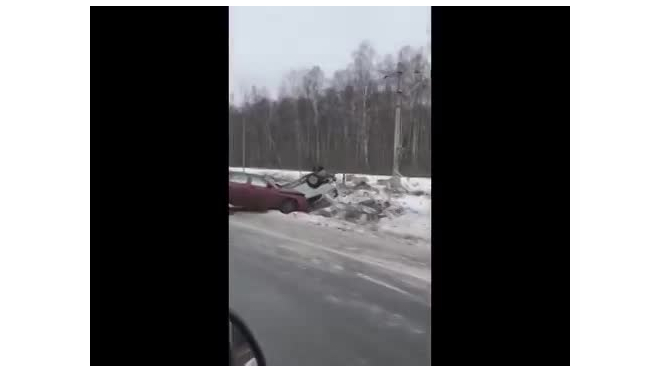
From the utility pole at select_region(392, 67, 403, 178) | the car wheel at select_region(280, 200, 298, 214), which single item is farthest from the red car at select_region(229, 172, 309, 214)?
the utility pole at select_region(392, 67, 403, 178)

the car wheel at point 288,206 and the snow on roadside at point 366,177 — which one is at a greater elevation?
the snow on roadside at point 366,177

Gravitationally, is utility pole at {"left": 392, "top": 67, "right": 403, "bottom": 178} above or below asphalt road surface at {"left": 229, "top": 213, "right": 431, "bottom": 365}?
above

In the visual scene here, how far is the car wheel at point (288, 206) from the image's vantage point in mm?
1849

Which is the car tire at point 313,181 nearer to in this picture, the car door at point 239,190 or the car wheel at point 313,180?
the car wheel at point 313,180

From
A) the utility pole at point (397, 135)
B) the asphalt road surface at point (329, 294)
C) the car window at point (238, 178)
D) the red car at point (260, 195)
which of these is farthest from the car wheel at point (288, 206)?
the utility pole at point (397, 135)

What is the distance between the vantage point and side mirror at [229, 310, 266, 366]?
5.52 feet

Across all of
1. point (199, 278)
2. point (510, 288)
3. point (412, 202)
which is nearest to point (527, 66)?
point (412, 202)

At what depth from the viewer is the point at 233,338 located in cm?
171

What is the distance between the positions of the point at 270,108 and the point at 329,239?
2.64 feet

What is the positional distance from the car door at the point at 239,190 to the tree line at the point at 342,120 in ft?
0.25

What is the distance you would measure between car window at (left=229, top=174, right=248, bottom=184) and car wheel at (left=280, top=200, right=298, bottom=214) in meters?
0.26

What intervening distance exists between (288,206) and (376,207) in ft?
1.65

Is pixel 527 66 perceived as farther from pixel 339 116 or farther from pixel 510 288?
pixel 510 288

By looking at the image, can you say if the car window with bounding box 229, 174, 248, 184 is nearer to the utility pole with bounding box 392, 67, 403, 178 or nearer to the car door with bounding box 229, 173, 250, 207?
the car door with bounding box 229, 173, 250, 207
